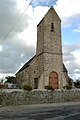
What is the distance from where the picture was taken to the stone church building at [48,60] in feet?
136

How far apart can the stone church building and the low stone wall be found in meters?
6.68

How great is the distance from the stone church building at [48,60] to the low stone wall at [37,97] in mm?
6683

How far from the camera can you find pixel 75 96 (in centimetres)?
3575

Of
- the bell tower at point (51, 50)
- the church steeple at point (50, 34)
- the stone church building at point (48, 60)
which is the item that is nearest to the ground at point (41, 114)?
the stone church building at point (48, 60)

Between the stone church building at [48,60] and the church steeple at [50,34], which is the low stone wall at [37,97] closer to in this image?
the stone church building at [48,60]

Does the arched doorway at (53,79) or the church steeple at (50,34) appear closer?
the arched doorway at (53,79)

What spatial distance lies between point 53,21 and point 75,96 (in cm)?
1560

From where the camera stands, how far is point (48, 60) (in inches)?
1644

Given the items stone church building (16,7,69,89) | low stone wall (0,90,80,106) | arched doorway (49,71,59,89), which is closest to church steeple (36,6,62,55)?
stone church building (16,7,69,89)

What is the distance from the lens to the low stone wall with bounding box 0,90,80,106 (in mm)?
28809

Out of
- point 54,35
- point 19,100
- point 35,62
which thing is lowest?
point 19,100

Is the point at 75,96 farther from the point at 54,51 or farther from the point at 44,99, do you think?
the point at 54,51

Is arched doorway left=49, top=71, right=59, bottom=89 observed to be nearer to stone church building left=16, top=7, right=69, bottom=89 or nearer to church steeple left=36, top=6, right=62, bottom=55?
stone church building left=16, top=7, right=69, bottom=89

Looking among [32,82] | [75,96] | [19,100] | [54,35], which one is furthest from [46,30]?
[19,100]
